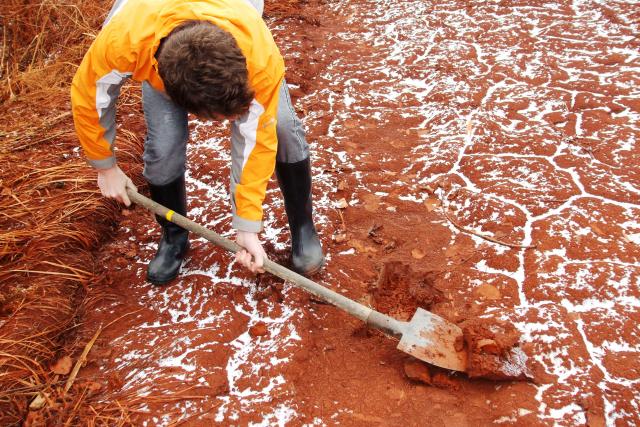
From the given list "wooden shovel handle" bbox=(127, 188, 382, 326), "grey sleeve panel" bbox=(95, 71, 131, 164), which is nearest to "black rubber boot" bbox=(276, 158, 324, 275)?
"wooden shovel handle" bbox=(127, 188, 382, 326)

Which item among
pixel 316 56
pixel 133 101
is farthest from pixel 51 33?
pixel 316 56

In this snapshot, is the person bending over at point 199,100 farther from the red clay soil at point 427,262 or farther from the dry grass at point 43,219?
the dry grass at point 43,219

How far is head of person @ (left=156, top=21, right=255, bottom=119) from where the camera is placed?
139cm

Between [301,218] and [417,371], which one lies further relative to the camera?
[301,218]

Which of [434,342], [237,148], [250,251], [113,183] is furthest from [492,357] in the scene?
[113,183]

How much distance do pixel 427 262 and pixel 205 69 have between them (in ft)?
4.86

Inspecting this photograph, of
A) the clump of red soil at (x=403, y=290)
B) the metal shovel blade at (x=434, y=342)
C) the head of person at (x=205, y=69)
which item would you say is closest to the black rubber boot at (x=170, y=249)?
the head of person at (x=205, y=69)

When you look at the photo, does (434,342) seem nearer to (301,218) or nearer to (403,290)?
(403,290)

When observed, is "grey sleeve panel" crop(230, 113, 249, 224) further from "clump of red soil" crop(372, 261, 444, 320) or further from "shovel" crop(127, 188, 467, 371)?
"clump of red soil" crop(372, 261, 444, 320)

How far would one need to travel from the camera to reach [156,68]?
1.56m

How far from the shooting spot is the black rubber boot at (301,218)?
2.16 m

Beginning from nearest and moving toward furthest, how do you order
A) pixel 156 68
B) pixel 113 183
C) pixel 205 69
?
pixel 205 69 → pixel 156 68 → pixel 113 183

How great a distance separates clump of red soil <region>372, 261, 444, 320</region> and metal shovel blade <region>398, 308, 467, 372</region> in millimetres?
255

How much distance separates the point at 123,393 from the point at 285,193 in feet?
3.50
